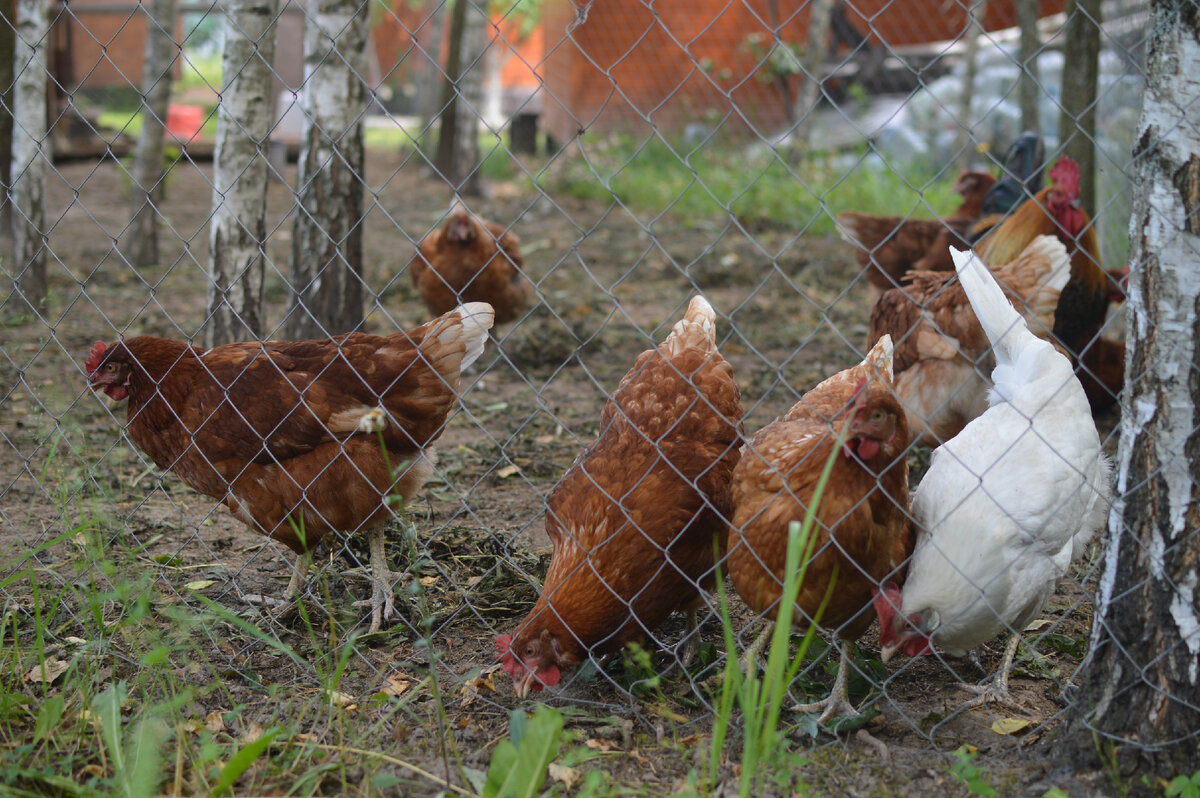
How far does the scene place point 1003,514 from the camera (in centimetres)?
212

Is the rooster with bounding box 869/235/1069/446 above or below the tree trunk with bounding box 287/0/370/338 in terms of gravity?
below

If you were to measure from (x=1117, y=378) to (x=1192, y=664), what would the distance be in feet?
10.5

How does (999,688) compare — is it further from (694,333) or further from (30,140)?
(30,140)

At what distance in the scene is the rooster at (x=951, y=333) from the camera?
3461 millimetres

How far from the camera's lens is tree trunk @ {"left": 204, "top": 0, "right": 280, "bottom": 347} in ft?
11.5

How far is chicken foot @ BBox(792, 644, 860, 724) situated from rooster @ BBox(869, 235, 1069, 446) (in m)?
1.45

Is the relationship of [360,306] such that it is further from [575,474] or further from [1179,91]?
[1179,91]

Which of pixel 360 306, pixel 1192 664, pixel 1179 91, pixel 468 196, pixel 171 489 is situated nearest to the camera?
pixel 1179 91

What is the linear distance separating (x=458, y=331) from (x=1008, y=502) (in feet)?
5.20

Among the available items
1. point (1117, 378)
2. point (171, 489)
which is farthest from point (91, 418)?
point (1117, 378)

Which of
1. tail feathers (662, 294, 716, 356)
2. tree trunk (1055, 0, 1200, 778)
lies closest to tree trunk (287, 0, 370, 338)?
tail feathers (662, 294, 716, 356)

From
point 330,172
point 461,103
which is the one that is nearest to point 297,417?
point 330,172

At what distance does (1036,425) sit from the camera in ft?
7.46

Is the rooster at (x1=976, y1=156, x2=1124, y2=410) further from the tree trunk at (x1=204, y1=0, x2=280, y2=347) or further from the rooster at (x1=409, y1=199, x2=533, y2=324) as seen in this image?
the tree trunk at (x1=204, y1=0, x2=280, y2=347)
